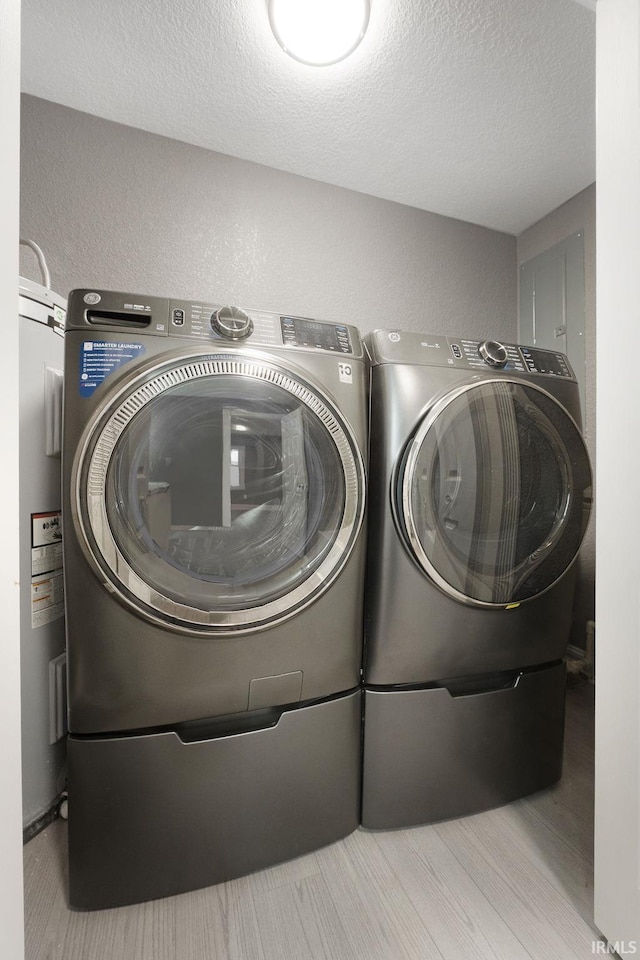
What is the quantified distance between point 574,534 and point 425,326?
4.08 ft

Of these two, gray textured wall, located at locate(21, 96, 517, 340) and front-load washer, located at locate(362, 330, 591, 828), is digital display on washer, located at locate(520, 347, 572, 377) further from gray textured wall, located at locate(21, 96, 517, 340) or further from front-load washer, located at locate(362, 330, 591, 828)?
gray textured wall, located at locate(21, 96, 517, 340)

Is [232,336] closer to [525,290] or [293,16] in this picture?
[293,16]

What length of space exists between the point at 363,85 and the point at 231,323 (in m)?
1.08

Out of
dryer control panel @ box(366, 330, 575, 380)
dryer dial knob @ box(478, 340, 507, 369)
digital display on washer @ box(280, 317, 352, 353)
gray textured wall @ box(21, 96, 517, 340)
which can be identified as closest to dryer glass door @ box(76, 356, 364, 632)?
digital display on washer @ box(280, 317, 352, 353)

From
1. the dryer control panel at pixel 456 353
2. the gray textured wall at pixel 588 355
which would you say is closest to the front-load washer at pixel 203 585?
the dryer control panel at pixel 456 353

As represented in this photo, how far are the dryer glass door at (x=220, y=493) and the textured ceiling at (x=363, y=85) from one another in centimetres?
109

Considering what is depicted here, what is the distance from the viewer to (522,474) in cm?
118

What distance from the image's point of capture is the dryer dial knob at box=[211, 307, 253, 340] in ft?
3.21

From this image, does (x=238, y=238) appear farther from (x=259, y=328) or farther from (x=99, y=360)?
(x=99, y=360)

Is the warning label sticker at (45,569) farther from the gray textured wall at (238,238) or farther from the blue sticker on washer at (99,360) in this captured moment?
the gray textured wall at (238,238)

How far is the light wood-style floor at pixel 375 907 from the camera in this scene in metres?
0.87

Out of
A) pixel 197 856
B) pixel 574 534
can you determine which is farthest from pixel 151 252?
pixel 197 856

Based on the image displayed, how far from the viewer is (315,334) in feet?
3.56

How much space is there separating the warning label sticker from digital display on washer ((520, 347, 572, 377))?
1.36m
